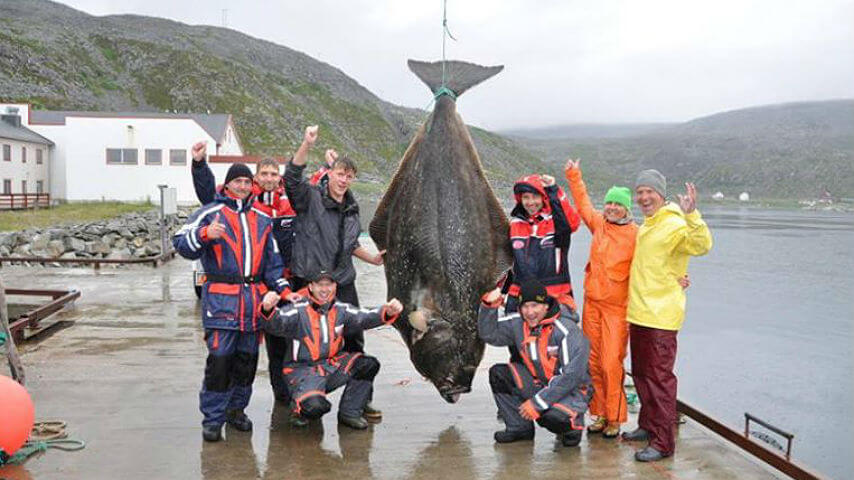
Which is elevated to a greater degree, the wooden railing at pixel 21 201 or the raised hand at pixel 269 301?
the wooden railing at pixel 21 201

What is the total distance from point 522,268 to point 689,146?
615 feet

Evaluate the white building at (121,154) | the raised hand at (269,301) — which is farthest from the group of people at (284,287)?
the white building at (121,154)

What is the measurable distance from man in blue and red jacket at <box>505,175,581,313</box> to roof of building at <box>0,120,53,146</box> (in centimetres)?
3542

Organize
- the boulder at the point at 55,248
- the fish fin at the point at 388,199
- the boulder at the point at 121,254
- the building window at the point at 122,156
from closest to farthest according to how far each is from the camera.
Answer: the fish fin at the point at 388,199, the boulder at the point at 121,254, the boulder at the point at 55,248, the building window at the point at 122,156

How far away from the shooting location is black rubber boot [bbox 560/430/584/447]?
435cm

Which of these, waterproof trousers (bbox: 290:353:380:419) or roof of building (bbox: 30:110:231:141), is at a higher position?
roof of building (bbox: 30:110:231:141)

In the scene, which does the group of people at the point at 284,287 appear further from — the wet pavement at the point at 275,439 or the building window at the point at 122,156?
the building window at the point at 122,156

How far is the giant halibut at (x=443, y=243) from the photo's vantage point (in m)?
4.76

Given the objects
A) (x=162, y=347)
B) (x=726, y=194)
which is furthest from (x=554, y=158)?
(x=162, y=347)

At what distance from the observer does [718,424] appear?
457cm

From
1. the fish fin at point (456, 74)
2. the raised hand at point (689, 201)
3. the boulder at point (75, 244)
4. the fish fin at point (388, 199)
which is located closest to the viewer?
the raised hand at point (689, 201)

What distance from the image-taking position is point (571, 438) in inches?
172

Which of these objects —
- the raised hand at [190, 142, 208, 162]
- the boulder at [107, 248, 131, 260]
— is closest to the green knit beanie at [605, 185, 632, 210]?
the raised hand at [190, 142, 208, 162]

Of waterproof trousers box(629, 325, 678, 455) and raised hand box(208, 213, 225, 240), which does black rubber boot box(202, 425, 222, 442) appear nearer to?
raised hand box(208, 213, 225, 240)
